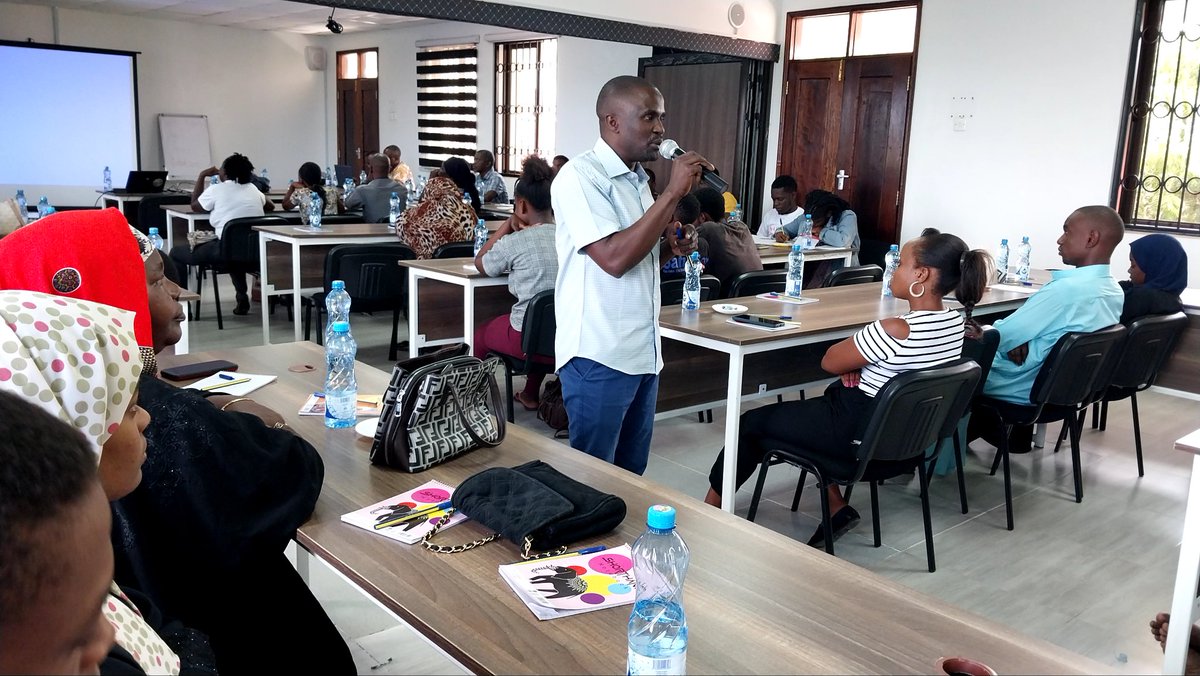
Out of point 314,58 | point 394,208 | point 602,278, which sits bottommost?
point 394,208

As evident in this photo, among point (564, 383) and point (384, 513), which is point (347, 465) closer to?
point (384, 513)

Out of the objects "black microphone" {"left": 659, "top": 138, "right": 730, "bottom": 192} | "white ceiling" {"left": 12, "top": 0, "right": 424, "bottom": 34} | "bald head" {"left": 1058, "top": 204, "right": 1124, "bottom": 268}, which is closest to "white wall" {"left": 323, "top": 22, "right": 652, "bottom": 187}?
"white ceiling" {"left": 12, "top": 0, "right": 424, "bottom": 34}

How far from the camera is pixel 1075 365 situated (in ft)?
11.2

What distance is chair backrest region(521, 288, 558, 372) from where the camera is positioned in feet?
12.7

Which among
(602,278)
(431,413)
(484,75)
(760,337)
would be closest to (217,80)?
(484,75)

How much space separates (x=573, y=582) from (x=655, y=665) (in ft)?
1.03

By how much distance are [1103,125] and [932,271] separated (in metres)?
4.79

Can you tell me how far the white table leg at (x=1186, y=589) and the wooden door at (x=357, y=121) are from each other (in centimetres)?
1310

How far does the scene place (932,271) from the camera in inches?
109

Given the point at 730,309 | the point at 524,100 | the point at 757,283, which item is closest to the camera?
the point at 730,309

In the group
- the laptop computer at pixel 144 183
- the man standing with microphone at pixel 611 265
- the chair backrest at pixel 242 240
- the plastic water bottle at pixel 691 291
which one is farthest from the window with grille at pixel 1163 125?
the laptop computer at pixel 144 183

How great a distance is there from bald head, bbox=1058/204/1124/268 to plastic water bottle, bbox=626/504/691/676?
3.02 meters

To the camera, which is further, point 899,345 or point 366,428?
point 899,345

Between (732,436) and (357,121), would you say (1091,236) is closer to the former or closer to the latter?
(732,436)
